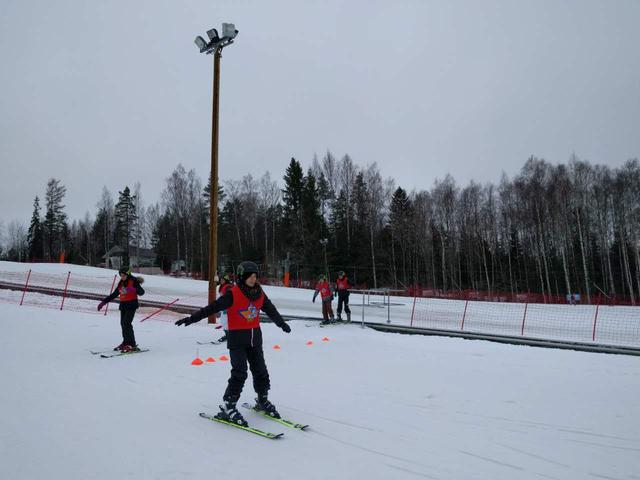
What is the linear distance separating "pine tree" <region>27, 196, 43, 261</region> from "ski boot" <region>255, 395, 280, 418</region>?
A: 246 feet

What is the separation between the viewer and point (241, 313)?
475cm

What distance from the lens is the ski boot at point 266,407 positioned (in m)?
4.70

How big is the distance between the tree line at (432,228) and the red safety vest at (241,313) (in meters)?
32.5

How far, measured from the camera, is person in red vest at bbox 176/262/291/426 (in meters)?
4.62

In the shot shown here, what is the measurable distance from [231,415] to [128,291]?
5620 mm

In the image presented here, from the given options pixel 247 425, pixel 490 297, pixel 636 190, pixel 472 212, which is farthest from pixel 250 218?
pixel 247 425

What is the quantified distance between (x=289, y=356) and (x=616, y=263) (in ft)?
159

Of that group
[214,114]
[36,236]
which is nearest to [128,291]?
[214,114]

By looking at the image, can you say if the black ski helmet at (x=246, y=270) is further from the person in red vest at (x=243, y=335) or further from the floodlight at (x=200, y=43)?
the floodlight at (x=200, y=43)

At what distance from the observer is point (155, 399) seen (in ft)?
17.8

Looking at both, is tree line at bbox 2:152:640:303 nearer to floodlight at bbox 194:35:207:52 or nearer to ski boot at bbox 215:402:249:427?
floodlight at bbox 194:35:207:52

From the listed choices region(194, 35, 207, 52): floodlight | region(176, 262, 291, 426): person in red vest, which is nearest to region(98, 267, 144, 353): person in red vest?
region(176, 262, 291, 426): person in red vest

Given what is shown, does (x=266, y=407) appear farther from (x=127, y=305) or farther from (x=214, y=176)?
(x=214, y=176)

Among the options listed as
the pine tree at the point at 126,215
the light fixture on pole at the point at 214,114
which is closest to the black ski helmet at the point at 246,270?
the light fixture on pole at the point at 214,114
